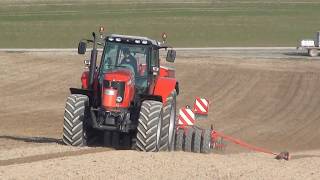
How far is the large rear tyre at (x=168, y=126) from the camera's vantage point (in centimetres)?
1738

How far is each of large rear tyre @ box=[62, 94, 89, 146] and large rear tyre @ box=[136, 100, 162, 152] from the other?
1163 millimetres

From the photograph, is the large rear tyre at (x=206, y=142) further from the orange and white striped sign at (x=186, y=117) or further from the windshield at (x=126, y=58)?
the windshield at (x=126, y=58)

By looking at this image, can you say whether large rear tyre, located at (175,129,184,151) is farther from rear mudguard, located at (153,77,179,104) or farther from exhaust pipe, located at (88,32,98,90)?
exhaust pipe, located at (88,32,98,90)

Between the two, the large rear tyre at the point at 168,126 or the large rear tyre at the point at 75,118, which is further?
the large rear tyre at the point at 168,126

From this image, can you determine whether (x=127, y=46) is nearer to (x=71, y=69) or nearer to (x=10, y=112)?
(x=10, y=112)

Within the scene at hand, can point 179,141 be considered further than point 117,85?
Yes

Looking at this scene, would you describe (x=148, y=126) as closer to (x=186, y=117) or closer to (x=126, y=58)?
(x=126, y=58)

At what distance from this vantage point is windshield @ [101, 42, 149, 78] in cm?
1769

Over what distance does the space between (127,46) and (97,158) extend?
3.40 metres

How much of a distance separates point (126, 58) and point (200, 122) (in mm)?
9410

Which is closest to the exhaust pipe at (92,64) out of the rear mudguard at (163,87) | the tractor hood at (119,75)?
the tractor hood at (119,75)

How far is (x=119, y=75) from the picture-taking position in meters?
16.9

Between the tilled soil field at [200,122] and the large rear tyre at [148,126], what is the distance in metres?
0.50

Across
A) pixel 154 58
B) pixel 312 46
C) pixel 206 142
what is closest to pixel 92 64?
pixel 154 58
